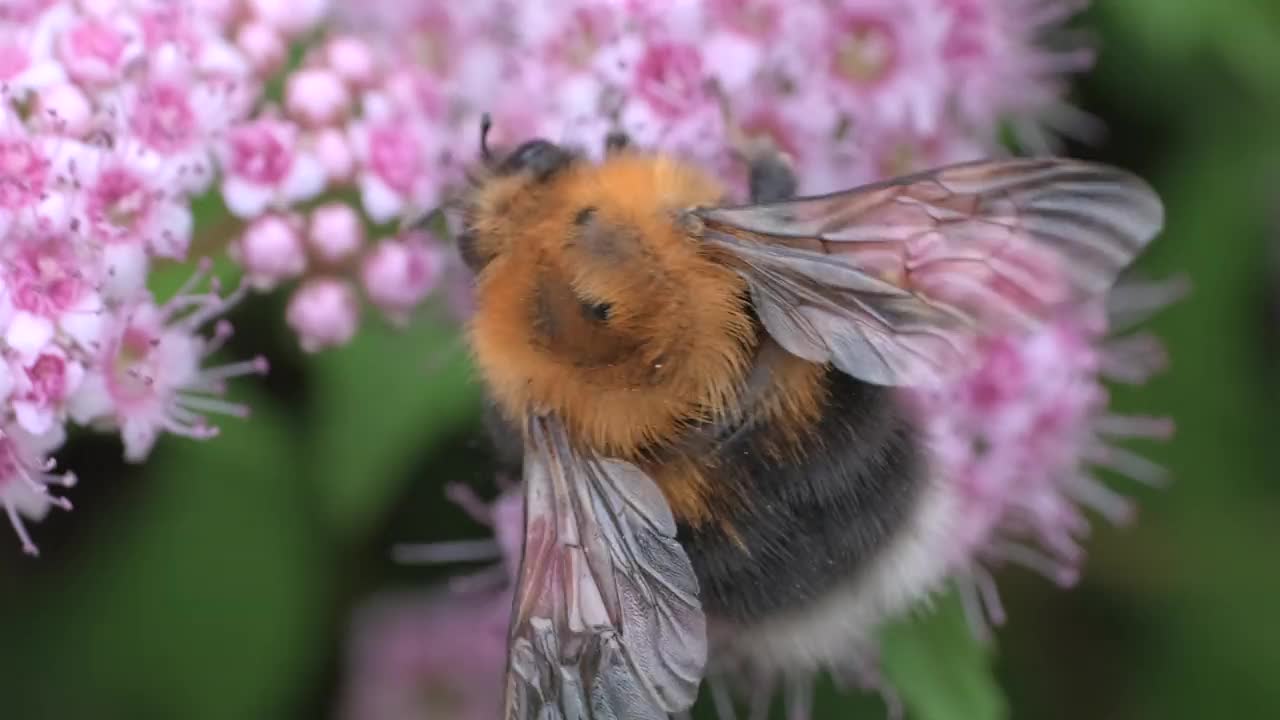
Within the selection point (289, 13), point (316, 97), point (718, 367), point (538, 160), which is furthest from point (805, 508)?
point (289, 13)

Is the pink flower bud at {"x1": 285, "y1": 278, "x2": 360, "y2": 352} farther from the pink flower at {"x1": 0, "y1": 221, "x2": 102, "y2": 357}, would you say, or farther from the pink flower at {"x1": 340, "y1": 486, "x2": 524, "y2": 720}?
the pink flower at {"x1": 340, "y1": 486, "x2": 524, "y2": 720}

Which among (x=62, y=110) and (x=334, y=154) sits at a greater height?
(x=62, y=110)

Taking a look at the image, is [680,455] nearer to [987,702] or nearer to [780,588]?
[780,588]

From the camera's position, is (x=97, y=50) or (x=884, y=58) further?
(x=884, y=58)

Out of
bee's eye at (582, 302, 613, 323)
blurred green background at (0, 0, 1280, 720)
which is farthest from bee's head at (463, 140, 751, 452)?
blurred green background at (0, 0, 1280, 720)

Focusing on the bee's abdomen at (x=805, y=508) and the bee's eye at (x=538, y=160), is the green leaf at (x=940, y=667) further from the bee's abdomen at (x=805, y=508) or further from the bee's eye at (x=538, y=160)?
the bee's eye at (x=538, y=160)

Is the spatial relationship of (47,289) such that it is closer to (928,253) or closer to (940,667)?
(928,253)
